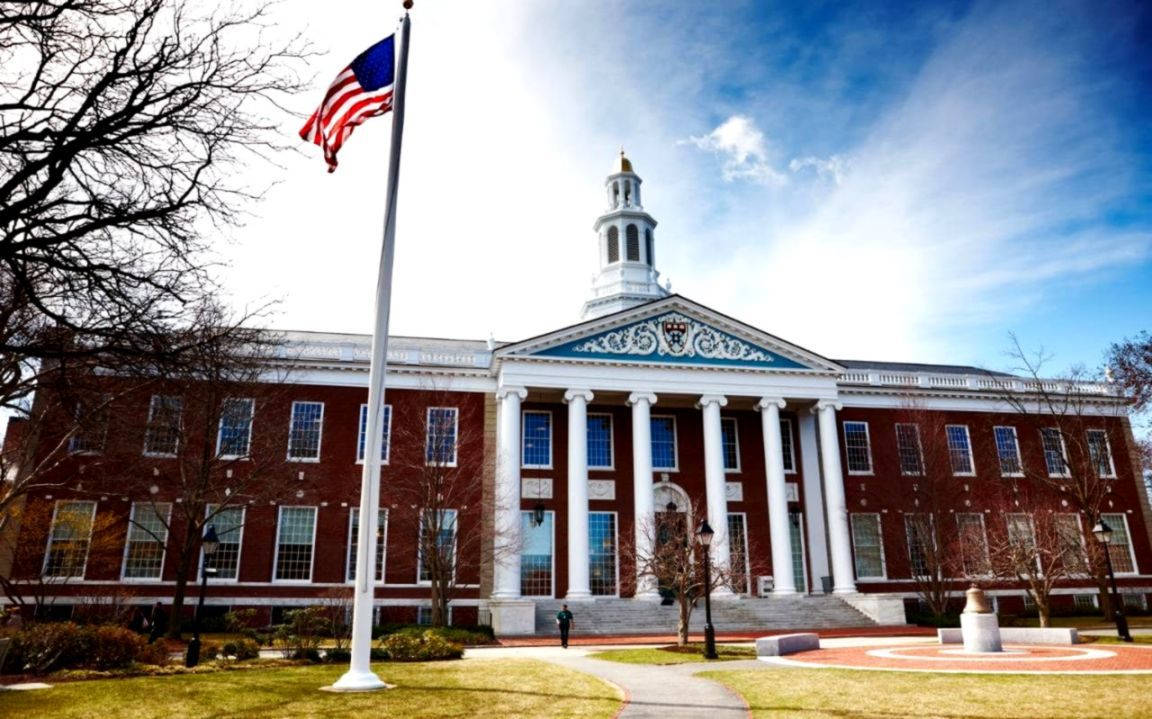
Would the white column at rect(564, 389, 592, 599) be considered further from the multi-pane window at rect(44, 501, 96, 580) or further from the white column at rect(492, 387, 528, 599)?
the multi-pane window at rect(44, 501, 96, 580)

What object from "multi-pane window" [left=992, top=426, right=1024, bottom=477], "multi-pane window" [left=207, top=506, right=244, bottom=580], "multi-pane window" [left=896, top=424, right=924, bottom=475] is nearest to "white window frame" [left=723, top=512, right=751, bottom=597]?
"multi-pane window" [left=896, top=424, right=924, bottom=475]

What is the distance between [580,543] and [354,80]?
23.8 m

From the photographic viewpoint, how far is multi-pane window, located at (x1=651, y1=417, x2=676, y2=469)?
40.0m

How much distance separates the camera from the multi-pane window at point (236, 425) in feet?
96.0

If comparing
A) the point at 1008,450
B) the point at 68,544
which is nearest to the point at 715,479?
the point at 1008,450

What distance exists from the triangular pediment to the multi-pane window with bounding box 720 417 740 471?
13.6 ft

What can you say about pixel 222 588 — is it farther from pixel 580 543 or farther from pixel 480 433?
pixel 580 543

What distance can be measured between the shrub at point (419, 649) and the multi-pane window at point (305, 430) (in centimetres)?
1648

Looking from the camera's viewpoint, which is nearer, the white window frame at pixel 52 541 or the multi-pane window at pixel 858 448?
the white window frame at pixel 52 541

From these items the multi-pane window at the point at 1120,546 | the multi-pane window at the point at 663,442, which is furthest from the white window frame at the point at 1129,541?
the multi-pane window at the point at 663,442

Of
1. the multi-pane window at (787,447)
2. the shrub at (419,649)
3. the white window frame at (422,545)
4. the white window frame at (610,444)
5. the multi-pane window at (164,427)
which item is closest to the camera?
the shrub at (419,649)

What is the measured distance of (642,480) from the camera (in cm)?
3562

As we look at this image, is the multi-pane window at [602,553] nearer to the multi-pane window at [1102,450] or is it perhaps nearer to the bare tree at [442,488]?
the bare tree at [442,488]

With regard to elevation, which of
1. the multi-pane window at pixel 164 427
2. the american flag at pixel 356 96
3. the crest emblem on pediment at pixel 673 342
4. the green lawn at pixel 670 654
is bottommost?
the green lawn at pixel 670 654
